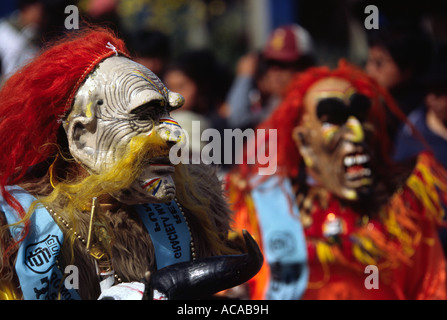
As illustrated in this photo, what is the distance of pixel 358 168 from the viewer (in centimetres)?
345

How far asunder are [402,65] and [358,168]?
194 centimetres

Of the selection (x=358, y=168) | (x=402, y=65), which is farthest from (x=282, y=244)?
(x=402, y=65)

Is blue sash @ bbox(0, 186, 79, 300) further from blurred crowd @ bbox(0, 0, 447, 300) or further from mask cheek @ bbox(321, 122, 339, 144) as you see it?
blurred crowd @ bbox(0, 0, 447, 300)

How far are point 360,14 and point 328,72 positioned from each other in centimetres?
530

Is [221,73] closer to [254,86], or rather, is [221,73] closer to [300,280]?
[254,86]

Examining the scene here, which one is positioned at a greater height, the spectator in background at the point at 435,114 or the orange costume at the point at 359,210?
the spectator in background at the point at 435,114

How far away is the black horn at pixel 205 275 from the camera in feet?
6.16

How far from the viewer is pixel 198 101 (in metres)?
5.21

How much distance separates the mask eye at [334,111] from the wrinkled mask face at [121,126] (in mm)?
1552

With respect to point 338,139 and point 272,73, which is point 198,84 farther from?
point 338,139

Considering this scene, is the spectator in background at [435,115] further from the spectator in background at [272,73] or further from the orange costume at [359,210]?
the spectator in background at [272,73]

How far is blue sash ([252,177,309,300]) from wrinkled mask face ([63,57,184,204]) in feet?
5.13

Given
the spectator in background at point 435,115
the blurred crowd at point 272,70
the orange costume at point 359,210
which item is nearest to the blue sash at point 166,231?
the orange costume at point 359,210
